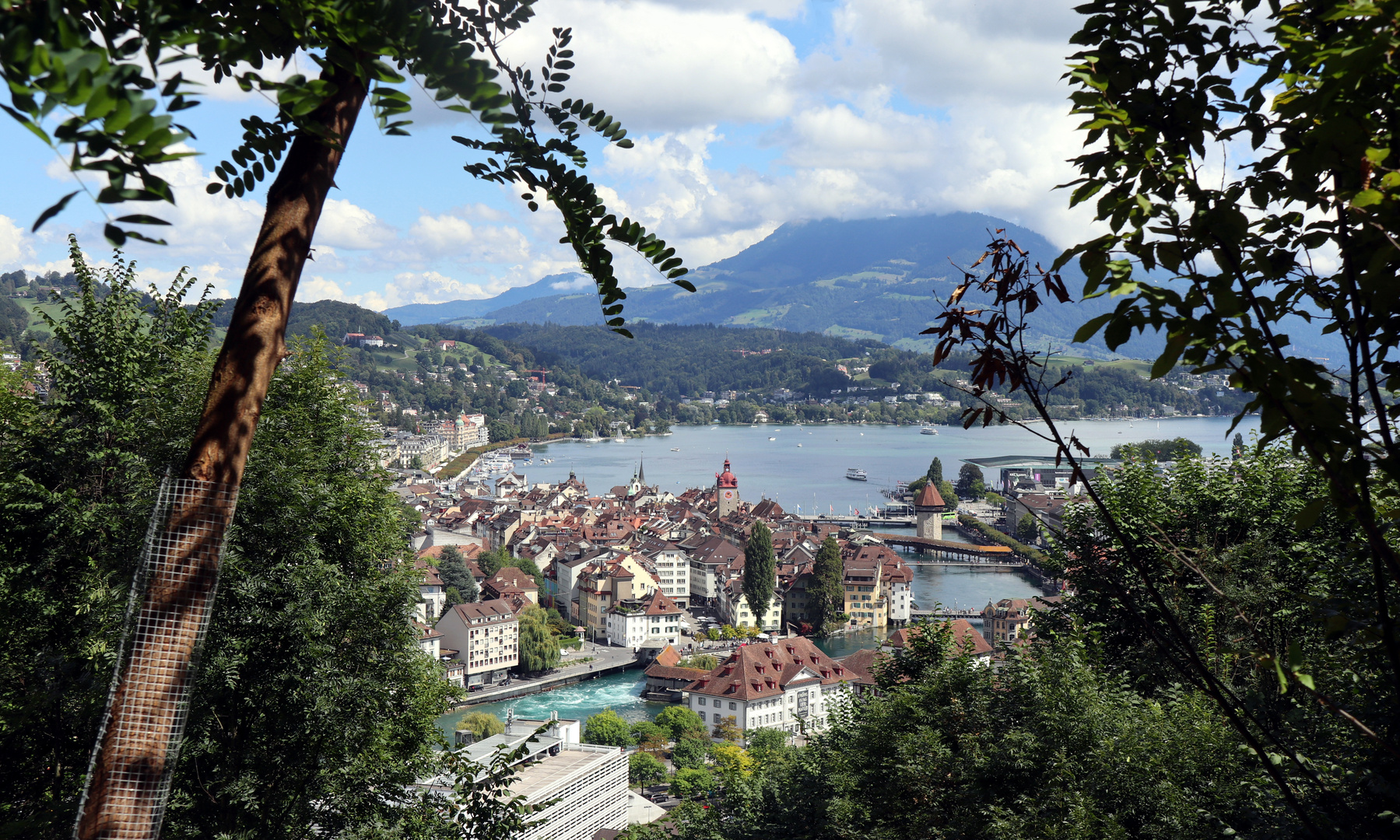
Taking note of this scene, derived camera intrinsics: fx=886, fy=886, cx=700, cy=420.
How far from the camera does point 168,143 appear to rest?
0.74 m

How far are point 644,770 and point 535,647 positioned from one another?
33.3ft

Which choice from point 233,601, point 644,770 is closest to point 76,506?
point 233,601

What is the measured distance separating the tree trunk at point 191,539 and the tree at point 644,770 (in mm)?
18977

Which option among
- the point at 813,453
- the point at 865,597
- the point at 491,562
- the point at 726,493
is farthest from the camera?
the point at 813,453

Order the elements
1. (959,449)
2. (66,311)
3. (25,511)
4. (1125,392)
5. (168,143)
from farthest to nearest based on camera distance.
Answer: (1125,392), (959,449), (66,311), (25,511), (168,143)

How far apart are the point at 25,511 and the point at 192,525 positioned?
16.5 ft

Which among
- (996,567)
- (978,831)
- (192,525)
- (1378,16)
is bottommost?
(996,567)

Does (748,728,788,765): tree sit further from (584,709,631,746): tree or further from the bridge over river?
the bridge over river

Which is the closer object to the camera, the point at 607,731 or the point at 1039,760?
the point at 1039,760

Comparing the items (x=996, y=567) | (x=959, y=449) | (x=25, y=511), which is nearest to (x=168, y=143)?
(x=25, y=511)

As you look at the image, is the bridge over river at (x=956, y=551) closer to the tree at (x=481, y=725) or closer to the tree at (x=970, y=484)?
the tree at (x=970, y=484)

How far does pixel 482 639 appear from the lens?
28.3 metres

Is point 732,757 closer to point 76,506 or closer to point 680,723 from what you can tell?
point 680,723

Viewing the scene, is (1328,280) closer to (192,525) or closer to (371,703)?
(192,525)
